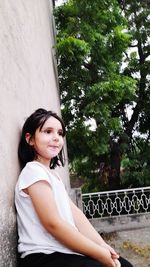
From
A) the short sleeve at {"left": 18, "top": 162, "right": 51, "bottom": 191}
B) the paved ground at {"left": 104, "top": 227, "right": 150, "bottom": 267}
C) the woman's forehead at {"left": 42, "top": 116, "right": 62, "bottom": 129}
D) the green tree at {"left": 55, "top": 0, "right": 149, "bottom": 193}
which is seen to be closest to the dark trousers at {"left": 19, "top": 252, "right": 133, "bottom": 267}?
the short sleeve at {"left": 18, "top": 162, "right": 51, "bottom": 191}

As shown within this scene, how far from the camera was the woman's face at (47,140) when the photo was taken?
1.44m

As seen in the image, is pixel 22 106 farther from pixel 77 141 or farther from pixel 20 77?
pixel 77 141

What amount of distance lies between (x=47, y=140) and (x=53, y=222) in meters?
0.40

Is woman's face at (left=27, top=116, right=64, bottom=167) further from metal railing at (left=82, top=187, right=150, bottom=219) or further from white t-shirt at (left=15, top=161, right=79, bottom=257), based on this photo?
metal railing at (left=82, top=187, right=150, bottom=219)

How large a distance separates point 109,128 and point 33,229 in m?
4.75

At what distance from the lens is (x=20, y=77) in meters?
1.75

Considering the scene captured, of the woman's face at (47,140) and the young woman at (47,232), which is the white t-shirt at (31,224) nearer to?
the young woman at (47,232)

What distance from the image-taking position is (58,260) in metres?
1.20

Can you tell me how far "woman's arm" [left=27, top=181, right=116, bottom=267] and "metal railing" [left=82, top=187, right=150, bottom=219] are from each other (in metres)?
5.94

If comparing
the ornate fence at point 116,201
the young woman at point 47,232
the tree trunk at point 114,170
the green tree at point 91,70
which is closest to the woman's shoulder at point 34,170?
the young woman at point 47,232

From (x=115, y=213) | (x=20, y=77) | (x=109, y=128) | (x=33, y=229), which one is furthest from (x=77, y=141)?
(x=33, y=229)

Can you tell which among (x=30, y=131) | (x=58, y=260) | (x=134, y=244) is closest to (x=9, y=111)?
(x=30, y=131)

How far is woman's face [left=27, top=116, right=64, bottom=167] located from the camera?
1.44 metres

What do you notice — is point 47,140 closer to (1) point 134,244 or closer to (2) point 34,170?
(2) point 34,170
